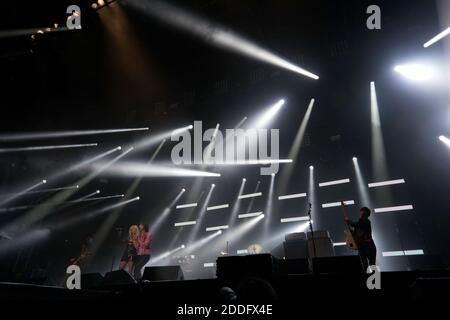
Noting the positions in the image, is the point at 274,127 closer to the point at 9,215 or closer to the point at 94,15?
the point at 94,15

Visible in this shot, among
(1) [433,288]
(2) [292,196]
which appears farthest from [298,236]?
(1) [433,288]

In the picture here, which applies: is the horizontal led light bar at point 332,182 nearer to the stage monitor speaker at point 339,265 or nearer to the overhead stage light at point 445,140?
the overhead stage light at point 445,140

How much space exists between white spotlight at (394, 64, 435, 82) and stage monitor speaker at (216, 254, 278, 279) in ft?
21.9

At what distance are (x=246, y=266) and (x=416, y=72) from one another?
7.14 m

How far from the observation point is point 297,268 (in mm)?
4164

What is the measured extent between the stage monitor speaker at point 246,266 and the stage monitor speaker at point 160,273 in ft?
4.82

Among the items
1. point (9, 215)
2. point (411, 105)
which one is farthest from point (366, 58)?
point (9, 215)

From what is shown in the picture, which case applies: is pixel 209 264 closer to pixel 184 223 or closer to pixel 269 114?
pixel 184 223

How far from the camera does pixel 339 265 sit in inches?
140

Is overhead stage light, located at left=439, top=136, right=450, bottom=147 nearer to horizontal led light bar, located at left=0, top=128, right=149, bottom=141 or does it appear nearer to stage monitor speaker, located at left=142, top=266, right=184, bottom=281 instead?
stage monitor speaker, located at left=142, top=266, right=184, bottom=281
